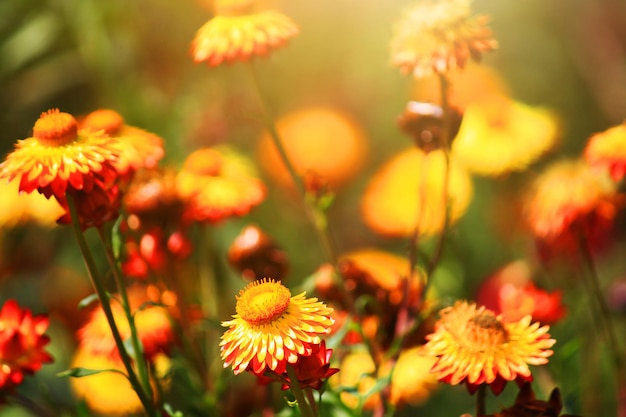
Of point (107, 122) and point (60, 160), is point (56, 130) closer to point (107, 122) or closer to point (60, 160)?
point (60, 160)

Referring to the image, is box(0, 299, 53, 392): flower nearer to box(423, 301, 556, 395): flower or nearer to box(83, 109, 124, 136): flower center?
box(83, 109, 124, 136): flower center

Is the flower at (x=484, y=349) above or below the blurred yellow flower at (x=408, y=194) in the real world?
below

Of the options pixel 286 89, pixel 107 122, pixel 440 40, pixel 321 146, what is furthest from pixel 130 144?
pixel 286 89

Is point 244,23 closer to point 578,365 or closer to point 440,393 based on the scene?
point 578,365

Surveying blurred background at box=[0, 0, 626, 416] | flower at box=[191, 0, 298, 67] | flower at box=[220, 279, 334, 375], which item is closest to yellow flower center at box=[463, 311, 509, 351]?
flower at box=[220, 279, 334, 375]

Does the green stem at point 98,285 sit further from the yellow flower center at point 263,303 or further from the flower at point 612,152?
the flower at point 612,152

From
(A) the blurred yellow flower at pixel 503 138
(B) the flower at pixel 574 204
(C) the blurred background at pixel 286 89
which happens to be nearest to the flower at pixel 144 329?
(C) the blurred background at pixel 286 89
